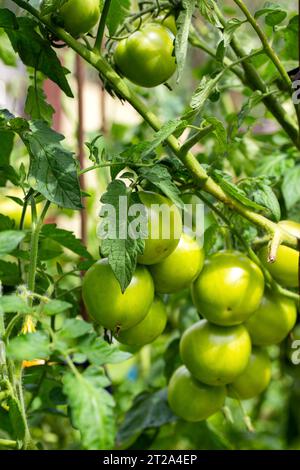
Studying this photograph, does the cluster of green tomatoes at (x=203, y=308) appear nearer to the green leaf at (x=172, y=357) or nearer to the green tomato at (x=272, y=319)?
the green tomato at (x=272, y=319)

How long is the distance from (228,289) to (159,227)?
14 centimetres

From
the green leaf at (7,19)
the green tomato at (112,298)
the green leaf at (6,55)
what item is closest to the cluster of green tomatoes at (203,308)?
the green tomato at (112,298)

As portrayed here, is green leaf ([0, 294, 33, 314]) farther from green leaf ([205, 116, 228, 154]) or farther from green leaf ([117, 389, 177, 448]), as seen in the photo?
green leaf ([117, 389, 177, 448])

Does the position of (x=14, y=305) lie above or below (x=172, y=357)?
above

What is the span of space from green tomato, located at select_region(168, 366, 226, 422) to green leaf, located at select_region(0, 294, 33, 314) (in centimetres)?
39

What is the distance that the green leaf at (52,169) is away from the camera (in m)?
0.68

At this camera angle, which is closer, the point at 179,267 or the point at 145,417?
the point at 179,267

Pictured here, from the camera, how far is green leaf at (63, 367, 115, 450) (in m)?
0.54

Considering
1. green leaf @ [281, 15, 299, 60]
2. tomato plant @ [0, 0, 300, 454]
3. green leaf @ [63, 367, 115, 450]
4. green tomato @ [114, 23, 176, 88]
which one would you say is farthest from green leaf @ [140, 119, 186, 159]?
green leaf @ [281, 15, 299, 60]

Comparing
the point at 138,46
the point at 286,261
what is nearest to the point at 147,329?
the point at 286,261

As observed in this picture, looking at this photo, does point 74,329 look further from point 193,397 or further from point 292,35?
point 292,35

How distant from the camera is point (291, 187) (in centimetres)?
100

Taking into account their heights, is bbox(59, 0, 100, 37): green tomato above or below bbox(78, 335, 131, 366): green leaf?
above

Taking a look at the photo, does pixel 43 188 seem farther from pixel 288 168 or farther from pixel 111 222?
pixel 288 168
